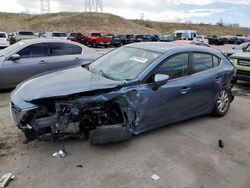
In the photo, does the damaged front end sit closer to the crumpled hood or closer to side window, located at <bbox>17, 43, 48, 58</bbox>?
the crumpled hood

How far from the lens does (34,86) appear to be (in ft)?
12.4

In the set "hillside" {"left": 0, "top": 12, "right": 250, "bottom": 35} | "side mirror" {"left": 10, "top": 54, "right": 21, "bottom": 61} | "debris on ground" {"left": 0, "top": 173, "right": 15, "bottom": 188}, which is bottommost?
"debris on ground" {"left": 0, "top": 173, "right": 15, "bottom": 188}

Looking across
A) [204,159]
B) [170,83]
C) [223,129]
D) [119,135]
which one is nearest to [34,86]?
[119,135]

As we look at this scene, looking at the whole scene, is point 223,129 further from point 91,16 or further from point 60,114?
point 91,16

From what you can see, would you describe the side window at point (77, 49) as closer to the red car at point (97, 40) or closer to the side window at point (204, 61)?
the side window at point (204, 61)

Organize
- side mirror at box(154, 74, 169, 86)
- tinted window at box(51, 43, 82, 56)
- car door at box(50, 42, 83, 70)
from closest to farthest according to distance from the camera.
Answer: side mirror at box(154, 74, 169, 86) < car door at box(50, 42, 83, 70) < tinted window at box(51, 43, 82, 56)

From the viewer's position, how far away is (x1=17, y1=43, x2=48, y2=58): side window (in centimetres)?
672

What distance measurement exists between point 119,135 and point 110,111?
40cm

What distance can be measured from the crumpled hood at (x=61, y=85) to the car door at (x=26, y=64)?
274 centimetres

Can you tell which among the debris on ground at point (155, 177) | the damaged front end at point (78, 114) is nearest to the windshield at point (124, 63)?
the damaged front end at point (78, 114)

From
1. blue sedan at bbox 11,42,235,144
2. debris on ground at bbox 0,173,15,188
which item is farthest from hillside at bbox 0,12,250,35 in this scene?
debris on ground at bbox 0,173,15,188

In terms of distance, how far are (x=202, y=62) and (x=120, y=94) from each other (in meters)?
2.03

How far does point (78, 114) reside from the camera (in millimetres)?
3641

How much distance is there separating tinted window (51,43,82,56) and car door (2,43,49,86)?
9.1 inches
